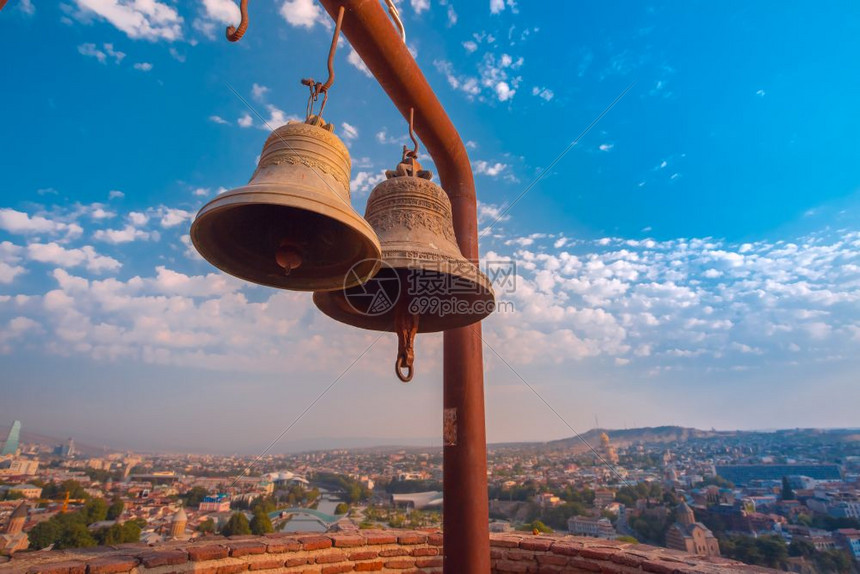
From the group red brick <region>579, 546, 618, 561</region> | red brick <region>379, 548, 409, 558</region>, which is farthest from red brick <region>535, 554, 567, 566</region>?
red brick <region>379, 548, 409, 558</region>

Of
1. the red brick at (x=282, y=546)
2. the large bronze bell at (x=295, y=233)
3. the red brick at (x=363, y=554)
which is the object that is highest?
the large bronze bell at (x=295, y=233)

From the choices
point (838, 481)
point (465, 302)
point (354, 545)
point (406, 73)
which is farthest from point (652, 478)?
point (406, 73)

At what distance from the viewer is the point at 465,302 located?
8.24 feet

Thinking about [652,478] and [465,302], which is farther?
[652,478]

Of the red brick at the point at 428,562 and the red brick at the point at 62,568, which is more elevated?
the red brick at the point at 62,568

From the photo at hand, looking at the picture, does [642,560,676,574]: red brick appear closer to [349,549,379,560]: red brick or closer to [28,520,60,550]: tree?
[349,549,379,560]: red brick

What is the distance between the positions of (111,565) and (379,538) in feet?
6.86

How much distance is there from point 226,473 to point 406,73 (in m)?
10.3

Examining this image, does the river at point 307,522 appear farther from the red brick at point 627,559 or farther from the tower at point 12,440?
the tower at point 12,440

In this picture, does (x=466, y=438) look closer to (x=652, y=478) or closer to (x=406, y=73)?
(x=406, y=73)

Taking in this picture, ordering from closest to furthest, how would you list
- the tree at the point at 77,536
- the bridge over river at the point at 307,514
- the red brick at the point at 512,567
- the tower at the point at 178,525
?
the red brick at the point at 512,567 < the tower at the point at 178,525 < the tree at the point at 77,536 < the bridge over river at the point at 307,514

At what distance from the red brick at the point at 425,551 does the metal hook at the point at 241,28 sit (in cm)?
430

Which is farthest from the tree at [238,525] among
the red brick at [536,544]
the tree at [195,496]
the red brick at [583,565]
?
the red brick at [583,565]

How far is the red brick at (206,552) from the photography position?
3042 millimetres
